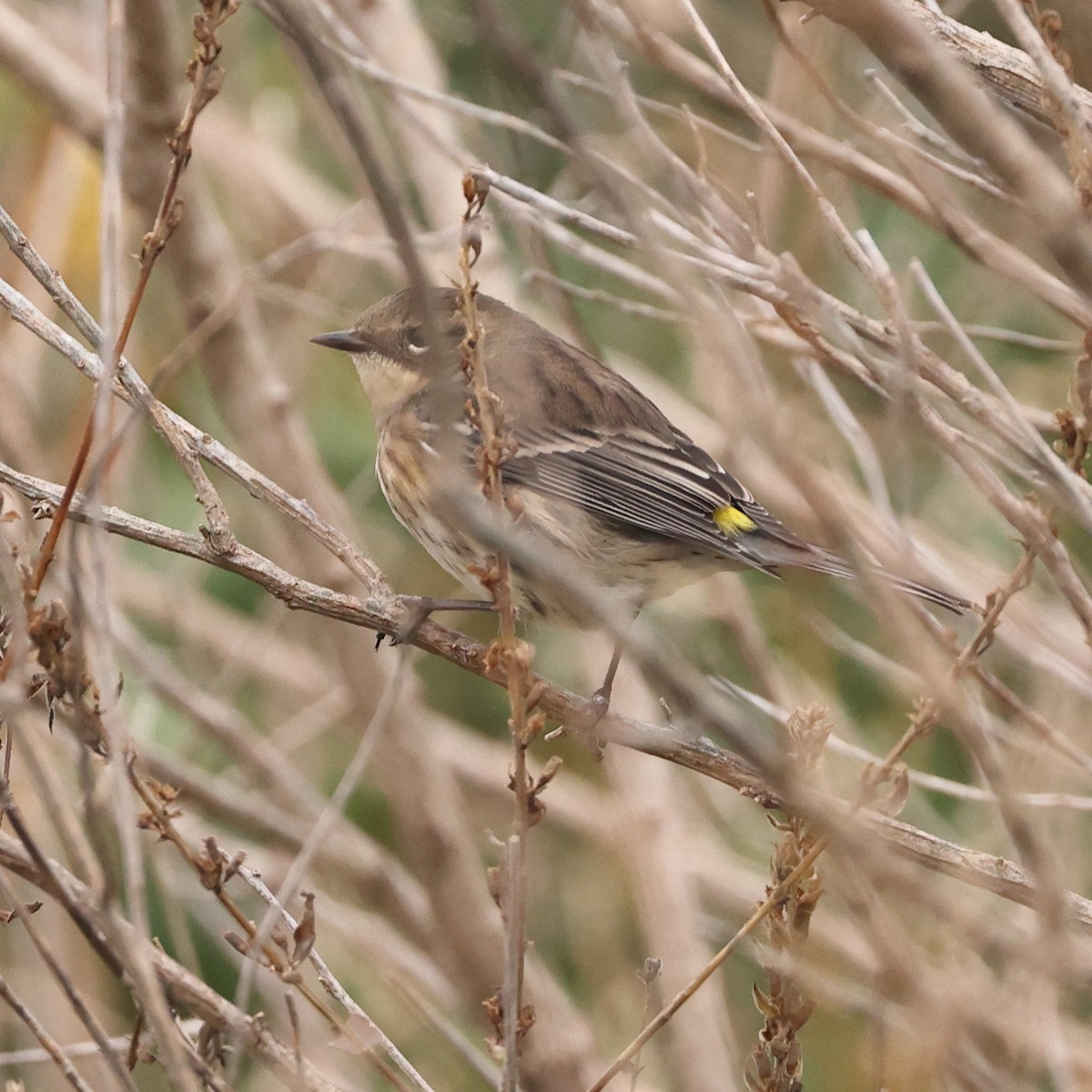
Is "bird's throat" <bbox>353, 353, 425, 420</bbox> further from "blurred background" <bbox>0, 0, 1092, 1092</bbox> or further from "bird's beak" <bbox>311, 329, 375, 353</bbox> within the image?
"blurred background" <bbox>0, 0, 1092, 1092</bbox>

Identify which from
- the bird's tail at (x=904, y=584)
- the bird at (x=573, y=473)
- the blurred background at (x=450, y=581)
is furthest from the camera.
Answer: the bird at (x=573, y=473)

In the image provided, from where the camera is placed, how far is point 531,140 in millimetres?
5875

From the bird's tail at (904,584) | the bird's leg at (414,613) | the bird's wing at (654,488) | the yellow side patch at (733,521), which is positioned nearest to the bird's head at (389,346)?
the bird's wing at (654,488)

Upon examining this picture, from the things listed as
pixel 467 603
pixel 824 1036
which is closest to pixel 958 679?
pixel 467 603

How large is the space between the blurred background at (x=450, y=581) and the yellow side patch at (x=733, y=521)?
0.85ft

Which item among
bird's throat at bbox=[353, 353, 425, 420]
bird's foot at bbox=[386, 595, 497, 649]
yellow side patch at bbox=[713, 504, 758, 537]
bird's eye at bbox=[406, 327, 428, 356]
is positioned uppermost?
bird's eye at bbox=[406, 327, 428, 356]

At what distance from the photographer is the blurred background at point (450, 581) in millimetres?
3221

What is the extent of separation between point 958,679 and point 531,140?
4.06 metres

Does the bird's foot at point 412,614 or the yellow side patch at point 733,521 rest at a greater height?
the yellow side patch at point 733,521

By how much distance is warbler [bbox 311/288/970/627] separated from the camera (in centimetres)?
401

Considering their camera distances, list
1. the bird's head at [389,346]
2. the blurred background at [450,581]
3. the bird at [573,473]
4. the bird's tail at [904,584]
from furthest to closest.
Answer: the bird's head at [389,346], the bird at [573,473], the blurred background at [450,581], the bird's tail at [904,584]

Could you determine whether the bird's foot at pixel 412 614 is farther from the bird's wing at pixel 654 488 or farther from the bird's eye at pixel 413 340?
the bird's eye at pixel 413 340

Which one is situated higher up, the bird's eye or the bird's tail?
the bird's eye

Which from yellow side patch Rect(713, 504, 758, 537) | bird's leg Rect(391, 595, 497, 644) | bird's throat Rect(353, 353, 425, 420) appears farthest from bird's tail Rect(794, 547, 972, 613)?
bird's throat Rect(353, 353, 425, 420)
